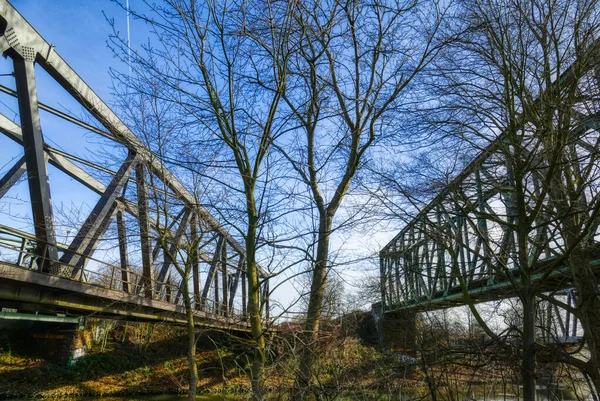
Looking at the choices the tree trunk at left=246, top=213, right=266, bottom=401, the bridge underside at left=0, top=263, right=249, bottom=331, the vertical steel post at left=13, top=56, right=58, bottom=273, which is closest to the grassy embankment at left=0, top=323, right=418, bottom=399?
the tree trunk at left=246, top=213, right=266, bottom=401

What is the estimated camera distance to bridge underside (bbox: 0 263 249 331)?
32.5ft

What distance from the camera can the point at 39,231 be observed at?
10.5m

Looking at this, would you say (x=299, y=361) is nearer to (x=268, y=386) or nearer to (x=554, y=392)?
(x=268, y=386)

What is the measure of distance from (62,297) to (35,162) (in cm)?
377

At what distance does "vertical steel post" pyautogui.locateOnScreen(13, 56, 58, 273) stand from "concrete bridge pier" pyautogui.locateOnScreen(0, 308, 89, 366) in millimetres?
12914

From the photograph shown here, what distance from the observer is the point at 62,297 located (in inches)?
481

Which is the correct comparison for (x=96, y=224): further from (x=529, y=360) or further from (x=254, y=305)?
(x=529, y=360)

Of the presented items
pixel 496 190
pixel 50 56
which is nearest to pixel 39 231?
pixel 50 56

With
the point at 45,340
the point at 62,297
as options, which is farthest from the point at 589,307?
the point at 45,340

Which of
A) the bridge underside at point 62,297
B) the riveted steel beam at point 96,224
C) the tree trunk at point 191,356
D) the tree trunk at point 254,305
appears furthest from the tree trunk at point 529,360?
the riveted steel beam at point 96,224

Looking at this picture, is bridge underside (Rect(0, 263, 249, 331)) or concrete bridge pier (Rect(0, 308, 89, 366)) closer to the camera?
bridge underside (Rect(0, 263, 249, 331))

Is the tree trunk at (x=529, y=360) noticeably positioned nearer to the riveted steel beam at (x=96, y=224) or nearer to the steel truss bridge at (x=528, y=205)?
the steel truss bridge at (x=528, y=205)

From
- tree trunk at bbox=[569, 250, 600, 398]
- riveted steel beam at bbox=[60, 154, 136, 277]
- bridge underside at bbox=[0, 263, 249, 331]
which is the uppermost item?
riveted steel beam at bbox=[60, 154, 136, 277]

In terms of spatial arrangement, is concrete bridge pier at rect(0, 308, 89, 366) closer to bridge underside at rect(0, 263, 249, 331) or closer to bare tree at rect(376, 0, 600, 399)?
bridge underside at rect(0, 263, 249, 331)
